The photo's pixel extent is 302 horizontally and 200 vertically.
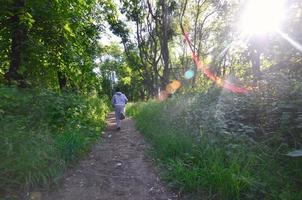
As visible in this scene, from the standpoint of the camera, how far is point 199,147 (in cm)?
614

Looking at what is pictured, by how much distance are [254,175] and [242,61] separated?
545cm

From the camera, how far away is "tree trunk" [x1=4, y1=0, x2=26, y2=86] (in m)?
9.67

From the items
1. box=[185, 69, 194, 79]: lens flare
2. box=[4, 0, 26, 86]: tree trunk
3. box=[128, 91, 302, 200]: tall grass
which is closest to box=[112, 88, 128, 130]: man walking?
box=[4, 0, 26, 86]: tree trunk

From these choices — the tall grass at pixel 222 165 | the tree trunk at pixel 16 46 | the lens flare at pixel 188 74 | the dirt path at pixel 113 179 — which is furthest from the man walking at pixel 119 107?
the lens flare at pixel 188 74

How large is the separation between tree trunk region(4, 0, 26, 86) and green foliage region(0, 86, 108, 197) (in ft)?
5.02

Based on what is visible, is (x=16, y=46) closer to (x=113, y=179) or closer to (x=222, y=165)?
(x=113, y=179)

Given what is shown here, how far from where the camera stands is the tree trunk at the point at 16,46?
967 centimetres

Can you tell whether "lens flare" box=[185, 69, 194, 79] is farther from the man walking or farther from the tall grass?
the tall grass

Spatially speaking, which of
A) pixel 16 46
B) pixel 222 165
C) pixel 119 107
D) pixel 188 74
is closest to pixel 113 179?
pixel 222 165

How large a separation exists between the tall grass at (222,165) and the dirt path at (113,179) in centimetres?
37

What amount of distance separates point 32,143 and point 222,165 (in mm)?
3348

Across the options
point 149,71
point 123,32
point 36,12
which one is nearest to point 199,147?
point 36,12

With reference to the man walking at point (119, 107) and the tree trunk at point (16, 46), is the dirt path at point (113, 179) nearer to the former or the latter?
the tree trunk at point (16, 46)

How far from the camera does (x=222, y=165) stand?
496cm
